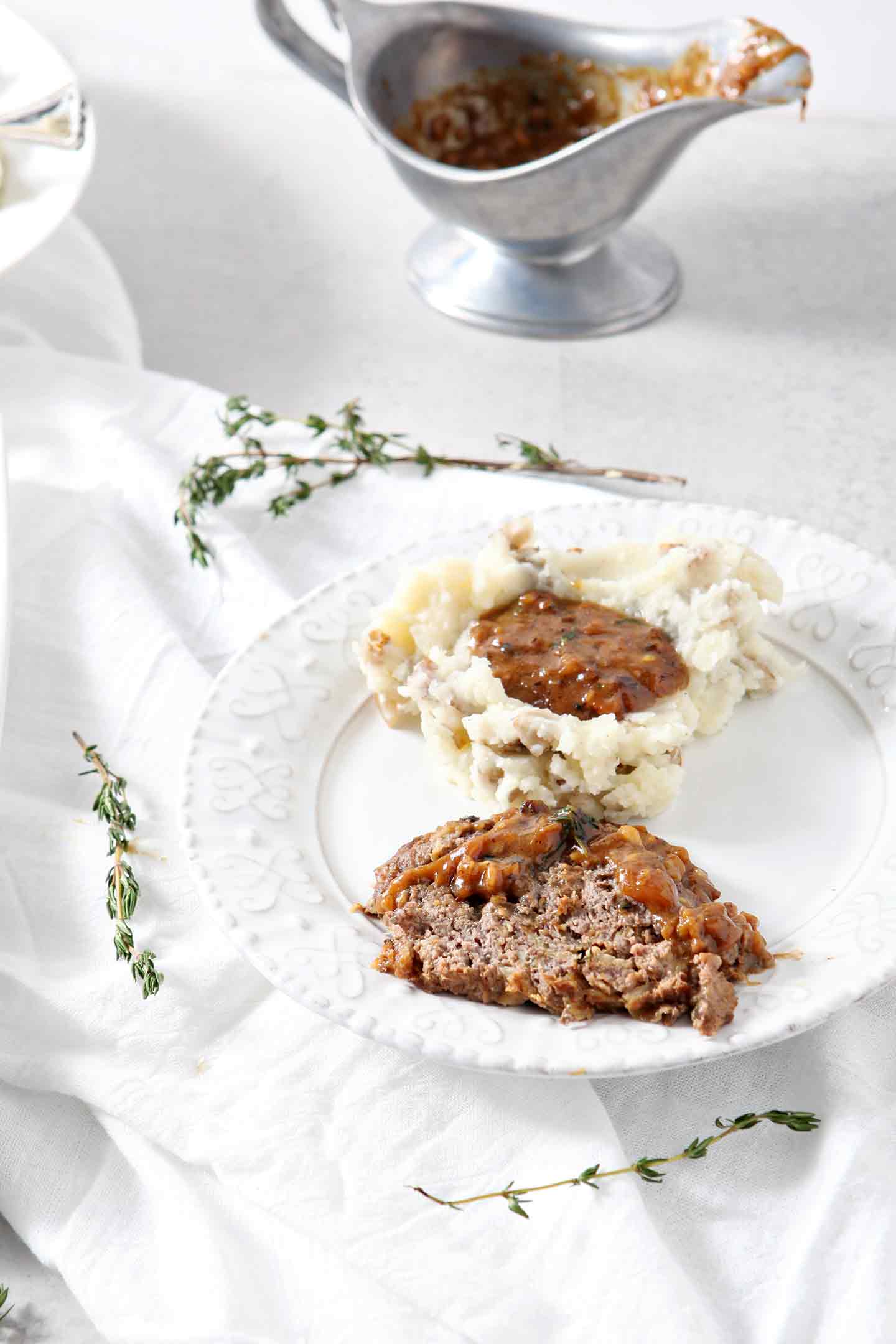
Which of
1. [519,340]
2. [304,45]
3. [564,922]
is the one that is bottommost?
[519,340]

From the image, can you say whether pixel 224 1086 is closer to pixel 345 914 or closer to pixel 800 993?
pixel 345 914

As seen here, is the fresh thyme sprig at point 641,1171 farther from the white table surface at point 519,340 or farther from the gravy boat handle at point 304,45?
the gravy boat handle at point 304,45

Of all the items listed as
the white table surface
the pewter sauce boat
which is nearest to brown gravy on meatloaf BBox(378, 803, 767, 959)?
the white table surface

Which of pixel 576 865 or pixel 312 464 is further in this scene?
pixel 312 464

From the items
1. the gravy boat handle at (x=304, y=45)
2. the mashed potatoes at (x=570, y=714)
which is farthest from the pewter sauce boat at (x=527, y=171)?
the mashed potatoes at (x=570, y=714)

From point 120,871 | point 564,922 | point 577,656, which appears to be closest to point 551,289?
point 577,656

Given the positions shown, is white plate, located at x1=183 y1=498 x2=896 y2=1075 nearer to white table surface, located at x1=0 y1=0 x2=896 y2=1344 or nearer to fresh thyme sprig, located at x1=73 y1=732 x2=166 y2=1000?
fresh thyme sprig, located at x1=73 y1=732 x2=166 y2=1000

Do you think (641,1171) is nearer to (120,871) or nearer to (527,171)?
(120,871)
